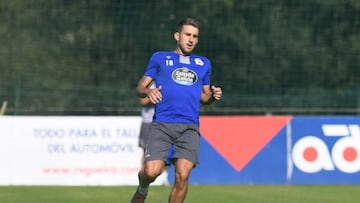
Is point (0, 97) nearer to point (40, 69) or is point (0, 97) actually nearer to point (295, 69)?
point (40, 69)

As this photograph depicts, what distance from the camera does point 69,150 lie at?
15.9 metres

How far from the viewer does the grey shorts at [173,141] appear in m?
9.65

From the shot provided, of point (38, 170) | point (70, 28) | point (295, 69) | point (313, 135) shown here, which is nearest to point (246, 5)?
point (295, 69)

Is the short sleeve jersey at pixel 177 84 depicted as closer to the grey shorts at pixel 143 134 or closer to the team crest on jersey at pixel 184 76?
the team crest on jersey at pixel 184 76

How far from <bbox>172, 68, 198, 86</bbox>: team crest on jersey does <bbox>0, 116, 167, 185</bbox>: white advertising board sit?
21.0ft

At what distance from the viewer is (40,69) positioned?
19.7 metres

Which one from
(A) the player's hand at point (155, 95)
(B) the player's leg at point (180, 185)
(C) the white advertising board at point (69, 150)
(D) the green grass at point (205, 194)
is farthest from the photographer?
(C) the white advertising board at point (69, 150)

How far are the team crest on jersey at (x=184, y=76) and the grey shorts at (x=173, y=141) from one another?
42 cm

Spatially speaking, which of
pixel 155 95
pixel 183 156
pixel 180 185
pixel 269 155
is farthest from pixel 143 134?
pixel 155 95

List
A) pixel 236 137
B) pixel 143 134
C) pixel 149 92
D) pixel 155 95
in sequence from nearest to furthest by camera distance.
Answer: pixel 155 95 < pixel 149 92 < pixel 143 134 < pixel 236 137

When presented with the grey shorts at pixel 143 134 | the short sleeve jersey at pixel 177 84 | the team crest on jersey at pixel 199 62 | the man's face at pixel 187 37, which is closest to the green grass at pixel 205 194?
the grey shorts at pixel 143 134

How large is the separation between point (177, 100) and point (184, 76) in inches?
9.7

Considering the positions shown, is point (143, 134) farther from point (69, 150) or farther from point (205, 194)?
point (69, 150)

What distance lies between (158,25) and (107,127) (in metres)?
4.46
